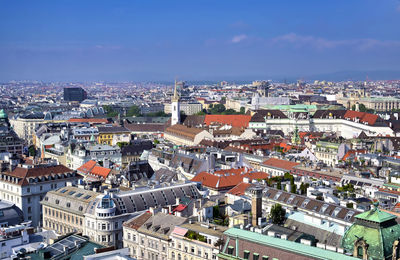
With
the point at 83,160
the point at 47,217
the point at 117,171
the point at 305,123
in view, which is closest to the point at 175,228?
the point at 47,217

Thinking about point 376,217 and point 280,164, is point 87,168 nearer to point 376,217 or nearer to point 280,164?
point 280,164

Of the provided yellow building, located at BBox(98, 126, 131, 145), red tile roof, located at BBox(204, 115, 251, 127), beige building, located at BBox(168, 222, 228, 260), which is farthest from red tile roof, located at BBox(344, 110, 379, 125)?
beige building, located at BBox(168, 222, 228, 260)

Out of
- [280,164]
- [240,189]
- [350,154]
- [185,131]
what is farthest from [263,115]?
[240,189]

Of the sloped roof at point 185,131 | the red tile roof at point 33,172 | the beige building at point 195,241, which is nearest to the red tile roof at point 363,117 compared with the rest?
the sloped roof at point 185,131

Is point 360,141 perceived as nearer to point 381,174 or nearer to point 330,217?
point 381,174

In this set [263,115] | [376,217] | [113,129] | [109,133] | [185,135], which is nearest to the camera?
[376,217]

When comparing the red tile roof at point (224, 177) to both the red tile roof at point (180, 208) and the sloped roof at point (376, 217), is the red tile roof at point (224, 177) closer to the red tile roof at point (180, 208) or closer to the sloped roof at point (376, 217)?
the red tile roof at point (180, 208)
